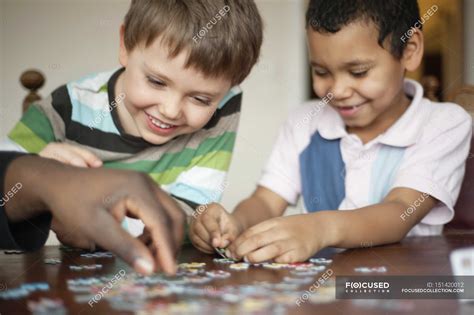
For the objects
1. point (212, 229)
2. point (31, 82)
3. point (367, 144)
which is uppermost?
point (31, 82)

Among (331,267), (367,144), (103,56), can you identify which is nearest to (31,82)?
(367,144)

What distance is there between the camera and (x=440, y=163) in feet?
5.36

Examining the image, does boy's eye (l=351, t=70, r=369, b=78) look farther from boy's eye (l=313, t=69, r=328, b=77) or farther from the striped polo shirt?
the striped polo shirt

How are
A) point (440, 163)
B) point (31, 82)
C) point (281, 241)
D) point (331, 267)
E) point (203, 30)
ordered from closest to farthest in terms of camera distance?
1. point (331, 267)
2. point (281, 241)
3. point (203, 30)
4. point (440, 163)
5. point (31, 82)

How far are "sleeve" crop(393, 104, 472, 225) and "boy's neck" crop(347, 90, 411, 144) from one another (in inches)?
3.5

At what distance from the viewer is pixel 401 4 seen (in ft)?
5.47

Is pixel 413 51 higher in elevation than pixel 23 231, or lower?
higher

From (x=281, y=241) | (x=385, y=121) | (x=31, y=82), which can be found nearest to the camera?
(x=281, y=241)

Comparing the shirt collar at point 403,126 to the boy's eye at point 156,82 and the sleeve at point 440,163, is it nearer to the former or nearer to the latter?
the sleeve at point 440,163

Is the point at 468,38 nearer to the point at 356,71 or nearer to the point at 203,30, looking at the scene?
the point at 356,71

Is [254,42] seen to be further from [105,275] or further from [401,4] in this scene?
[105,275]

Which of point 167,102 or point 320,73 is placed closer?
point 167,102

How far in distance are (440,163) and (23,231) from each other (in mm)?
1148

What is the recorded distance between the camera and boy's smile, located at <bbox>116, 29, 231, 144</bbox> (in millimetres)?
1370
